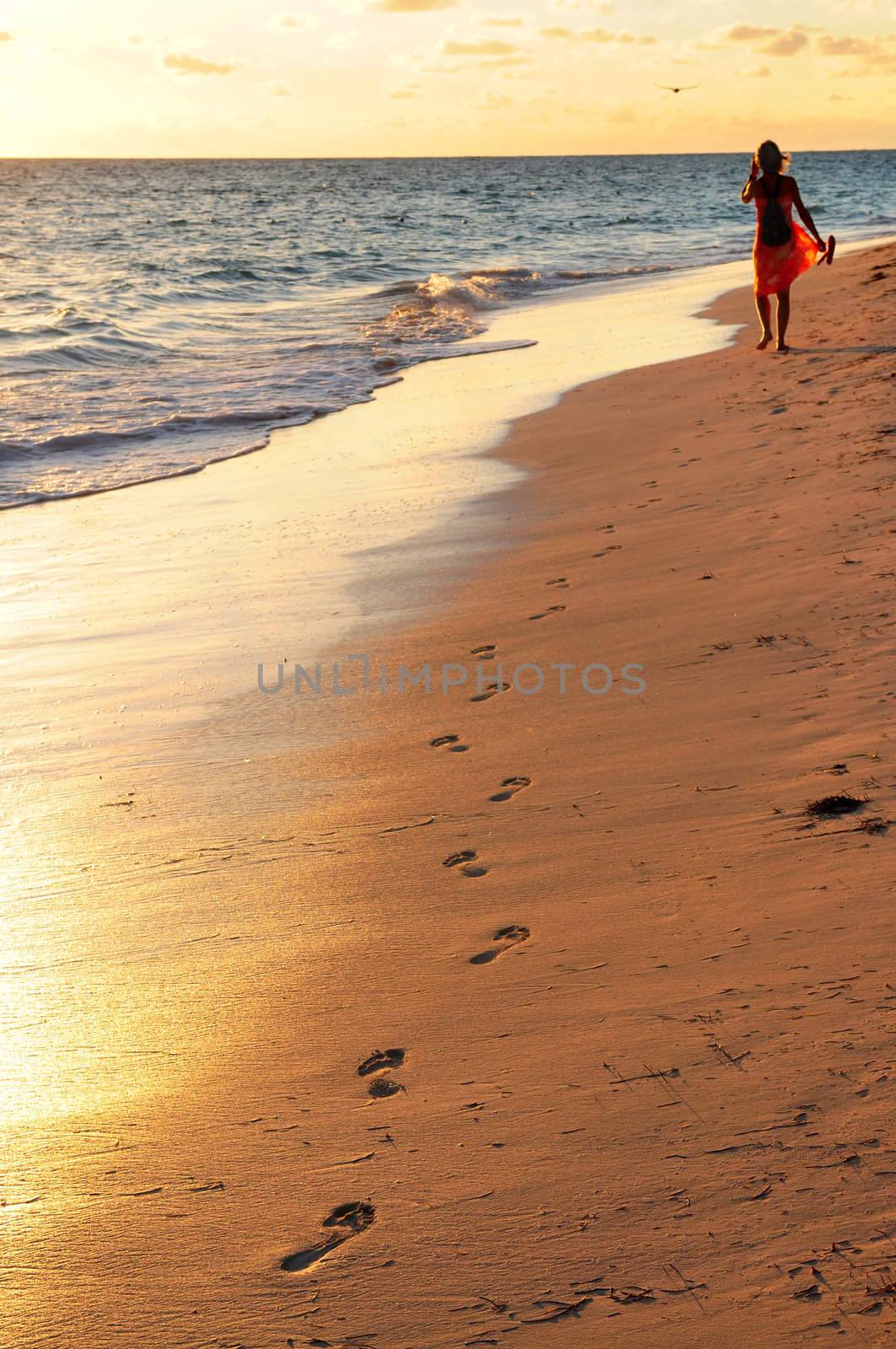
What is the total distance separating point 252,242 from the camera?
31438mm

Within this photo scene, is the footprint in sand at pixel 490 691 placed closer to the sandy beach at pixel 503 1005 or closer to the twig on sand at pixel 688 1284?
the sandy beach at pixel 503 1005

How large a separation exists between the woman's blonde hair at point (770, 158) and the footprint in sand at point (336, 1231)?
327 inches

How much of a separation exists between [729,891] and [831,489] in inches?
126

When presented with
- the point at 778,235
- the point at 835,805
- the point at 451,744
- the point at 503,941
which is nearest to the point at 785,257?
the point at 778,235

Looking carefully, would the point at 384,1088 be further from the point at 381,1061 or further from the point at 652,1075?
the point at 652,1075

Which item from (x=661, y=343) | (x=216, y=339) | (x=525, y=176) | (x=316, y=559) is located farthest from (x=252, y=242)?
(x=525, y=176)

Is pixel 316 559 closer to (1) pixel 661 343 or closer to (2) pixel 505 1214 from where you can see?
(2) pixel 505 1214

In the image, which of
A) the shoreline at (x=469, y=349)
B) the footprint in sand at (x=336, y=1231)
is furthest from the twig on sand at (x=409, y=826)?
the shoreline at (x=469, y=349)

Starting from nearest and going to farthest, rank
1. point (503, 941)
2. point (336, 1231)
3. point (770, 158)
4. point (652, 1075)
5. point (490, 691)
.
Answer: point (336, 1231) < point (652, 1075) < point (503, 941) < point (490, 691) < point (770, 158)

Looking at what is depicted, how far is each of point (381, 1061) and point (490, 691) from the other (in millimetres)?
1922

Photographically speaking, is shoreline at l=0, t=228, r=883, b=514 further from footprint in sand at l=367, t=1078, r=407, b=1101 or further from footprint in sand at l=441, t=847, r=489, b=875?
footprint in sand at l=367, t=1078, r=407, b=1101

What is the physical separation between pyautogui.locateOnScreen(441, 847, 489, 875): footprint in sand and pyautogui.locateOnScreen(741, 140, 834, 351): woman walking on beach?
22.9 feet

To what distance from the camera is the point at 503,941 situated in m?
2.60

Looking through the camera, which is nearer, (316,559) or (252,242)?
(316,559)
